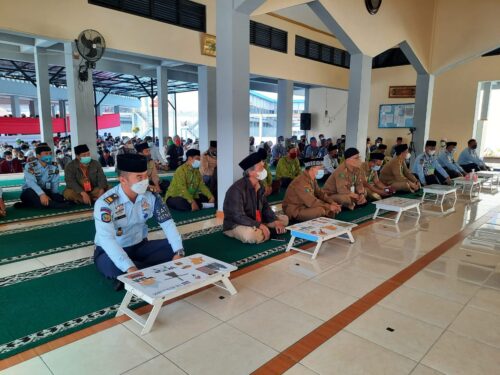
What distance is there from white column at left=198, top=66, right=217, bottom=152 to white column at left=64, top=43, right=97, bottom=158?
295 centimetres

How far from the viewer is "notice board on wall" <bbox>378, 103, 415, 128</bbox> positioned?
45.5 feet

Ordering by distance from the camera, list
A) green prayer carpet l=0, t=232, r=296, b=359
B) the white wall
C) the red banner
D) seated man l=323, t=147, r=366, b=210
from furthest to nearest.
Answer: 1. the white wall
2. the red banner
3. seated man l=323, t=147, r=366, b=210
4. green prayer carpet l=0, t=232, r=296, b=359

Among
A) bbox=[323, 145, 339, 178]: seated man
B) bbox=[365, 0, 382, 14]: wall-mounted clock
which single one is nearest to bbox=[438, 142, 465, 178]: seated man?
bbox=[323, 145, 339, 178]: seated man

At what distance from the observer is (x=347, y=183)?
6039 mm

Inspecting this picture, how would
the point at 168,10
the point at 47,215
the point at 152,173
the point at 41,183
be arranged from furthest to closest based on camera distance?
the point at 168,10
the point at 152,173
the point at 41,183
the point at 47,215

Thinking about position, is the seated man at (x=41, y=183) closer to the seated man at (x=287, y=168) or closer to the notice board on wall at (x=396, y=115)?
the seated man at (x=287, y=168)

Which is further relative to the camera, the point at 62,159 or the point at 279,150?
the point at 279,150

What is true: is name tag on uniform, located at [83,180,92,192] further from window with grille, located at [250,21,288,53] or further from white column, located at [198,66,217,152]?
window with grille, located at [250,21,288,53]

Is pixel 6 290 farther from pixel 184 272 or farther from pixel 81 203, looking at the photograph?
pixel 81 203

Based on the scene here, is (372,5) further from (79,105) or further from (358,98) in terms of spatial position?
Result: (79,105)

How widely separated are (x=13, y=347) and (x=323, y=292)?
2.19m

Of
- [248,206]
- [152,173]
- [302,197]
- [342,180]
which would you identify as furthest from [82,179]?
[342,180]

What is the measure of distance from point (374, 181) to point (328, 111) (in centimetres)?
966

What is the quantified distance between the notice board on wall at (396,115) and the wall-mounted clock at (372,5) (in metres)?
7.15
